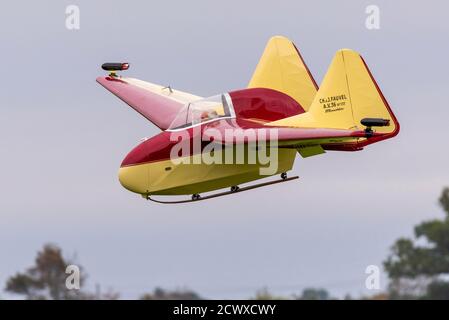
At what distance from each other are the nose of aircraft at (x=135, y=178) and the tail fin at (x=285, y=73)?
5.75 m

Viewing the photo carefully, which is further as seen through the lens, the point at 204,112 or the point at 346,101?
the point at 204,112

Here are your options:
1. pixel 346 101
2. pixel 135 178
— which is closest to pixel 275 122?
pixel 346 101

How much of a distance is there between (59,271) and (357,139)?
12.0 metres

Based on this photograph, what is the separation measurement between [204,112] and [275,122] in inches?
117

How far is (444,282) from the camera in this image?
275ft

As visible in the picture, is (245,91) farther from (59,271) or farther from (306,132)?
(59,271)

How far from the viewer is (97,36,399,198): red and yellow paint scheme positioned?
83188 mm

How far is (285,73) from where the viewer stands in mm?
87938

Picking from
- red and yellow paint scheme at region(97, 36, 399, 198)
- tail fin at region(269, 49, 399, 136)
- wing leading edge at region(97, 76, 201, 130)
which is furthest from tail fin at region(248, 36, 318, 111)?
wing leading edge at region(97, 76, 201, 130)

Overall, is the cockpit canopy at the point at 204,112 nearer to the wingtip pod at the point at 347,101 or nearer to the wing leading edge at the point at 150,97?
the wing leading edge at the point at 150,97

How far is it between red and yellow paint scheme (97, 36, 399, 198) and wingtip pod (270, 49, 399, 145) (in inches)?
1.3

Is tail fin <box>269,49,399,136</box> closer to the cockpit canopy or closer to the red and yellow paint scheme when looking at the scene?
the red and yellow paint scheme

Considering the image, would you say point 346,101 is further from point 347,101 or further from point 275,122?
point 275,122
